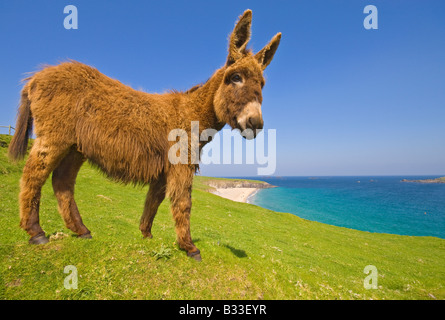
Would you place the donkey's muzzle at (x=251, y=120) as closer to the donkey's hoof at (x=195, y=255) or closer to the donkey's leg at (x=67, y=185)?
the donkey's hoof at (x=195, y=255)

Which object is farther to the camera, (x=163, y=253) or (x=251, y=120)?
(x=163, y=253)

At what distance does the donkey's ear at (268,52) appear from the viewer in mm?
4332

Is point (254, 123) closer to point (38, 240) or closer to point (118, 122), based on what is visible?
point (118, 122)

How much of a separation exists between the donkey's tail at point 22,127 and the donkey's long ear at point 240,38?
462 centimetres

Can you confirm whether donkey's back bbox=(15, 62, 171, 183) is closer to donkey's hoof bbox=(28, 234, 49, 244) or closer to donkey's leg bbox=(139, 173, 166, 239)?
donkey's leg bbox=(139, 173, 166, 239)

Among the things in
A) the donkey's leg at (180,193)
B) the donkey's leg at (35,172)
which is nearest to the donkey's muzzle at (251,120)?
the donkey's leg at (180,193)

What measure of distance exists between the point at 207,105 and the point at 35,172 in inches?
152

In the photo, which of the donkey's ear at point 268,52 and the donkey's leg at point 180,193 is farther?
the donkey's ear at point 268,52

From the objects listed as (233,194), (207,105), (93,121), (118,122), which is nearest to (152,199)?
(118,122)

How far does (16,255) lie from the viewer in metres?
3.73

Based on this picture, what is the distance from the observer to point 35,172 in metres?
3.75
